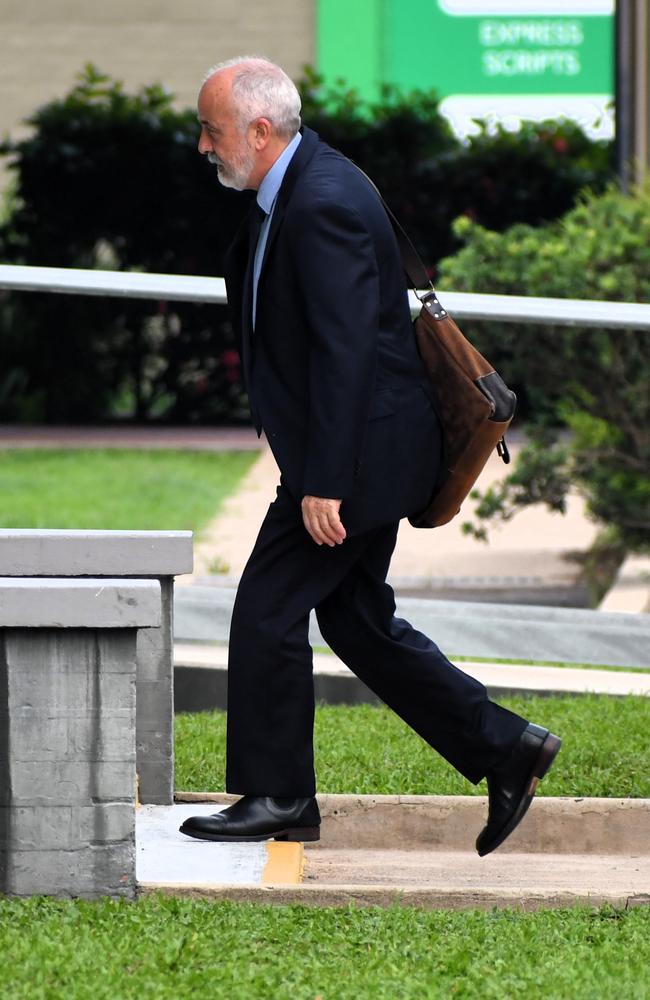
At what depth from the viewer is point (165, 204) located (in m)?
14.4

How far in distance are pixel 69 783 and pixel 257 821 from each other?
62 centimetres

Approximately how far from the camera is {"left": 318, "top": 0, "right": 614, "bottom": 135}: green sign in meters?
19.4

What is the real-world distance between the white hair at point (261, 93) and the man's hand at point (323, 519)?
0.76 m

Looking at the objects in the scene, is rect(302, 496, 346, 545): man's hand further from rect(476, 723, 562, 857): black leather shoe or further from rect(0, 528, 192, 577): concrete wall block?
rect(476, 723, 562, 857): black leather shoe

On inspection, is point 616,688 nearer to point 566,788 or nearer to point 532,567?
point 566,788

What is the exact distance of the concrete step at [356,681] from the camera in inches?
212

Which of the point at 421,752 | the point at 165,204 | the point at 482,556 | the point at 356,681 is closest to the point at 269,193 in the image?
the point at 421,752

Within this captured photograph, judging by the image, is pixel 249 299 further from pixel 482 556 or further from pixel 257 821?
pixel 482 556

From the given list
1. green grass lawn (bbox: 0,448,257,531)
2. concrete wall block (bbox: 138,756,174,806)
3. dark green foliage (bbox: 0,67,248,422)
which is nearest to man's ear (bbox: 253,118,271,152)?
concrete wall block (bbox: 138,756,174,806)

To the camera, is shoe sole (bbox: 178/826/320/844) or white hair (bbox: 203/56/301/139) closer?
white hair (bbox: 203/56/301/139)

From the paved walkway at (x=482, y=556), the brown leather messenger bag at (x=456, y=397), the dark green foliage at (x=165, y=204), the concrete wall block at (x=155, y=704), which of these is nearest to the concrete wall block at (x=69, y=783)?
the concrete wall block at (x=155, y=704)

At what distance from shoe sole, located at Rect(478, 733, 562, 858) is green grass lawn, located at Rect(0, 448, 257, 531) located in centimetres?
597

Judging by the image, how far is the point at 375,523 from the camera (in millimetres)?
3586

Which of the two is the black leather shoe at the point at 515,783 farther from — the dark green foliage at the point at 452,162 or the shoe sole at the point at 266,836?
the dark green foliage at the point at 452,162
